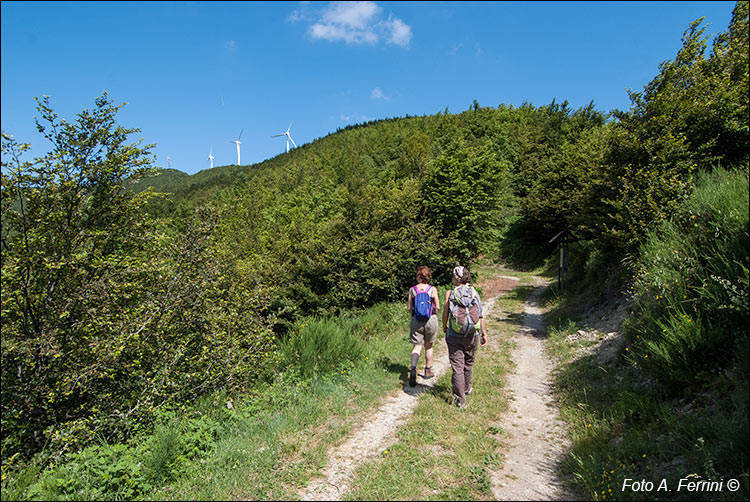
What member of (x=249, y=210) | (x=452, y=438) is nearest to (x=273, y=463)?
(x=452, y=438)

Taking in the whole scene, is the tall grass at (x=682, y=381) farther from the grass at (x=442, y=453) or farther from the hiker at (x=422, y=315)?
the hiker at (x=422, y=315)

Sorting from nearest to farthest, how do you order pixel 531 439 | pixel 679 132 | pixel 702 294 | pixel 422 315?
1. pixel 702 294
2. pixel 531 439
3. pixel 422 315
4. pixel 679 132

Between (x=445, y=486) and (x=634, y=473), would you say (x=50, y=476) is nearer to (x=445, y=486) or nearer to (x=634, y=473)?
(x=445, y=486)

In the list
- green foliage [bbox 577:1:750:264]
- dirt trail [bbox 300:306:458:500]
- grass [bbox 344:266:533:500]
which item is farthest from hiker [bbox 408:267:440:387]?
green foliage [bbox 577:1:750:264]

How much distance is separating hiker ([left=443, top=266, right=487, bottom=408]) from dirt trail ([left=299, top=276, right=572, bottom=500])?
0.79 metres

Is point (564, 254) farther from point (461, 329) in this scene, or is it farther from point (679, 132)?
point (461, 329)

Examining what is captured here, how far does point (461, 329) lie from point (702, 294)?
3.04 meters

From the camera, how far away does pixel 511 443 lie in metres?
4.37

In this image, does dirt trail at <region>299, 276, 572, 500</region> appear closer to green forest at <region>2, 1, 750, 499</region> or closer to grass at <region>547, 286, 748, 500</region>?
grass at <region>547, 286, 748, 500</region>

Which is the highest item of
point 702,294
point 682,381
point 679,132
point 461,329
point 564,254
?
point 679,132

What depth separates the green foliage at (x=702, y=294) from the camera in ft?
13.0

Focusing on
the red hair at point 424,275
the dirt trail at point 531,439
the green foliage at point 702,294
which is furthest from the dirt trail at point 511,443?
the red hair at point 424,275

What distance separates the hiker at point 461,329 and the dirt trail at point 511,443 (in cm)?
79

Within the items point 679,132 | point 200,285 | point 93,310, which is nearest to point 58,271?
point 93,310
